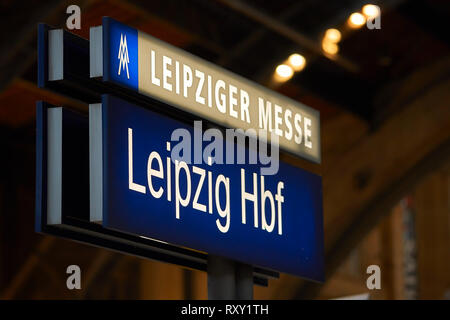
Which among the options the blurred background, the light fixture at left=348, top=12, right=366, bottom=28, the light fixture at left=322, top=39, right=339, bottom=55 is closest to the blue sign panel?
the blurred background

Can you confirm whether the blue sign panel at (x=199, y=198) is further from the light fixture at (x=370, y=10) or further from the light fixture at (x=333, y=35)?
the light fixture at (x=333, y=35)

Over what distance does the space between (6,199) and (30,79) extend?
4.23 meters

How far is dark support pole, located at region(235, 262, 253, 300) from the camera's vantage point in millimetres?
5059

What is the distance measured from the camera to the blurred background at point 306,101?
49.5ft

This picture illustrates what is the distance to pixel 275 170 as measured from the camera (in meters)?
5.43

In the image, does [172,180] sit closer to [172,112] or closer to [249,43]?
[172,112]

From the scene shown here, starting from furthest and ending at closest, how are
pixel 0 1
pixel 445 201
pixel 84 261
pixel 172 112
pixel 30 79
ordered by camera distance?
pixel 445 201
pixel 84 261
pixel 30 79
pixel 0 1
pixel 172 112

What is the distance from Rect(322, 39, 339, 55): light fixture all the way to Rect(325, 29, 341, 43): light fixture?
0.31ft

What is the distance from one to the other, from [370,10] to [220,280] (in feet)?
31.1

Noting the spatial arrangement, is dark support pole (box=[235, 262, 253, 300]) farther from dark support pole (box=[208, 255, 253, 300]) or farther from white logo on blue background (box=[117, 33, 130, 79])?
white logo on blue background (box=[117, 33, 130, 79])

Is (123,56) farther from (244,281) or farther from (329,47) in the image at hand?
(329,47)

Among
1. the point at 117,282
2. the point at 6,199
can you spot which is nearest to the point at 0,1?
the point at 6,199

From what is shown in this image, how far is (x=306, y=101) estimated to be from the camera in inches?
774

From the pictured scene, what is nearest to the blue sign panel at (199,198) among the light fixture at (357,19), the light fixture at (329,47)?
the light fixture at (357,19)
